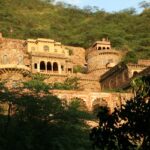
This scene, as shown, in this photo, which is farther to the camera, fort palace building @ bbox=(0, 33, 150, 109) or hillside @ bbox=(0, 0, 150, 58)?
hillside @ bbox=(0, 0, 150, 58)

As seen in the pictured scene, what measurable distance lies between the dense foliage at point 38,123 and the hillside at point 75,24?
45.4 meters

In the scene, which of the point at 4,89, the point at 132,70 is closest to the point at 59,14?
the point at 132,70

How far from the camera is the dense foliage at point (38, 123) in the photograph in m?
22.4

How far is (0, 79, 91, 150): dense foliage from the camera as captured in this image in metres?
22.4

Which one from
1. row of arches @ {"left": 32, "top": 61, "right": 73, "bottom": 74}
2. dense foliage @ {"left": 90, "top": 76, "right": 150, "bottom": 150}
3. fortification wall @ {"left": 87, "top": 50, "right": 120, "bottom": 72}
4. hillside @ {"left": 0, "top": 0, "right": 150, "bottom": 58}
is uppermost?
hillside @ {"left": 0, "top": 0, "right": 150, "bottom": 58}

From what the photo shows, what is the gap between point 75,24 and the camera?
94250mm

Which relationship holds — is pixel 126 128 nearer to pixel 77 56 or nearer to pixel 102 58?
pixel 102 58

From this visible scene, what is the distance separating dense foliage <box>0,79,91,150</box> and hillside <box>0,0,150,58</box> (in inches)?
1789

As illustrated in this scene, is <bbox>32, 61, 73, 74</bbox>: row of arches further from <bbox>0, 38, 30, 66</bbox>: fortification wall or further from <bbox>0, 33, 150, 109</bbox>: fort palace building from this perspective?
Result: <bbox>0, 38, 30, 66</bbox>: fortification wall

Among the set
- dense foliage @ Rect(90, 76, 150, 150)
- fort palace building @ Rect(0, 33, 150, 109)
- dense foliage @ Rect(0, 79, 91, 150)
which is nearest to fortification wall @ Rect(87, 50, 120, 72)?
fort palace building @ Rect(0, 33, 150, 109)

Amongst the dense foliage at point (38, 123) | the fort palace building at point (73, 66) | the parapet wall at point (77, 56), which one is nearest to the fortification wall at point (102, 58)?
the fort palace building at point (73, 66)

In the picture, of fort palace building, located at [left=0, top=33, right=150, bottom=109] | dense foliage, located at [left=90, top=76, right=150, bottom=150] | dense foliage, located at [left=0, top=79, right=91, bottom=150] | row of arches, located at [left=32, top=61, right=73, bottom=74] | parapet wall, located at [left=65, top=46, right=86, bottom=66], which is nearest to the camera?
dense foliage, located at [left=90, top=76, right=150, bottom=150]

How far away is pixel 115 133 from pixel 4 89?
1697 cm

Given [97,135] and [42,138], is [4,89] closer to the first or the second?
[42,138]
